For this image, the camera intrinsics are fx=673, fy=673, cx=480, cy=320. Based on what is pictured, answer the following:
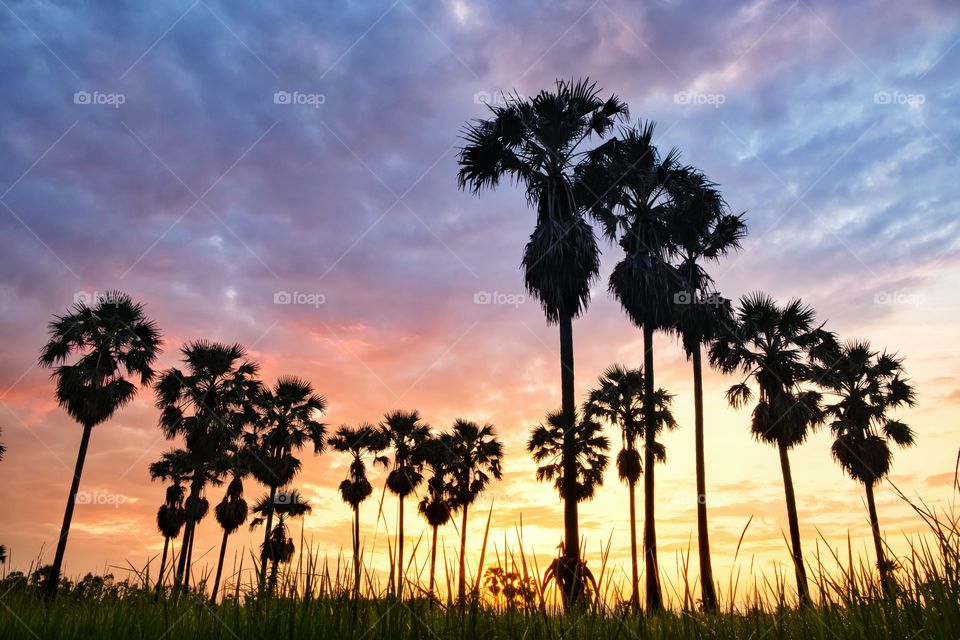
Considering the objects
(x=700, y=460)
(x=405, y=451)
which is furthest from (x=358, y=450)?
(x=700, y=460)

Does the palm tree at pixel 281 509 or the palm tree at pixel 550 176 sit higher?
the palm tree at pixel 550 176

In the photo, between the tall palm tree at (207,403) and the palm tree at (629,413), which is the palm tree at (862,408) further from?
the tall palm tree at (207,403)

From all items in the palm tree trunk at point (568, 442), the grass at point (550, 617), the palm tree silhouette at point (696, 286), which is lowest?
the grass at point (550, 617)

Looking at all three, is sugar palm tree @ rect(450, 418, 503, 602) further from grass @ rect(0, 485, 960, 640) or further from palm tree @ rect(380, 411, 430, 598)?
grass @ rect(0, 485, 960, 640)

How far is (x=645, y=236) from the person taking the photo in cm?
2934

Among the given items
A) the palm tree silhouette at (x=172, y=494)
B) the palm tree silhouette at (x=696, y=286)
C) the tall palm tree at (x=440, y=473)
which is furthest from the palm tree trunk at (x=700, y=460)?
the palm tree silhouette at (x=172, y=494)

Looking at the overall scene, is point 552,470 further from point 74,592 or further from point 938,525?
point 938,525

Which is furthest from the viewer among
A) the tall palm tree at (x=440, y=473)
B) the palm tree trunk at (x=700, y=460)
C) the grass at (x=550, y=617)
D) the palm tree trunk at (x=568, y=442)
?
the tall palm tree at (x=440, y=473)

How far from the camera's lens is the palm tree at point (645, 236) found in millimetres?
27609

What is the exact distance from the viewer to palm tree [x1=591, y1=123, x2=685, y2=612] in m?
27.6

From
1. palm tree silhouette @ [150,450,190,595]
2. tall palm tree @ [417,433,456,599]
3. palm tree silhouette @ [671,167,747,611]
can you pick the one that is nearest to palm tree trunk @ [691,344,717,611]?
palm tree silhouette @ [671,167,747,611]

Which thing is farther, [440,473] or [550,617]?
[440,473]

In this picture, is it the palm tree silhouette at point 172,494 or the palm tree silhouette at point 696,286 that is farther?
the palm tree silhouette at point 172,494

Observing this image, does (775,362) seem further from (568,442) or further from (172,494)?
(172,494)
